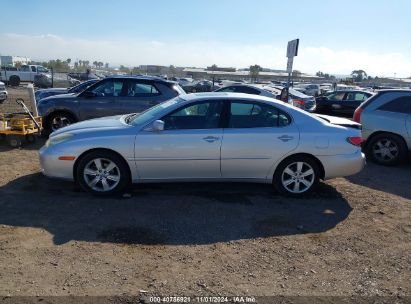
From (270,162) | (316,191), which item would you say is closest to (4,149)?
(270,162)

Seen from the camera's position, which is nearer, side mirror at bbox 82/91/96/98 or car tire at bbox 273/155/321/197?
car tire at bbox 273/155/321/197

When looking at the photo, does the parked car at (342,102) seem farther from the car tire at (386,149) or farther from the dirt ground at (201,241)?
the dirt ground at (201,241)

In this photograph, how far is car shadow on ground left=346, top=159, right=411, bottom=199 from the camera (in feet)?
21.5

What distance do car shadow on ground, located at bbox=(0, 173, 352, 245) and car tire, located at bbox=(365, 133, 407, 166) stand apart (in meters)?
2.83

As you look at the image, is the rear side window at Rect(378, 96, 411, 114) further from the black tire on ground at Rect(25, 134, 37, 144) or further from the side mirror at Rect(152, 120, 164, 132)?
the black tire on ground at Rect(25, 134, 37, 144)

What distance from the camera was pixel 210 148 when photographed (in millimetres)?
5398

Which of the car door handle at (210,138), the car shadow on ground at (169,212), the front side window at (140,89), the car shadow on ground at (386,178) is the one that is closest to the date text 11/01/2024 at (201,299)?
the car shadow on ground at (169,212)

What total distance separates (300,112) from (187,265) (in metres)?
3.00

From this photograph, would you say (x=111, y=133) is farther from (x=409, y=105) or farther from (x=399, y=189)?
(x=409, y=105)

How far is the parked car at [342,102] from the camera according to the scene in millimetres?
16203

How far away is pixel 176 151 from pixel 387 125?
5089mm

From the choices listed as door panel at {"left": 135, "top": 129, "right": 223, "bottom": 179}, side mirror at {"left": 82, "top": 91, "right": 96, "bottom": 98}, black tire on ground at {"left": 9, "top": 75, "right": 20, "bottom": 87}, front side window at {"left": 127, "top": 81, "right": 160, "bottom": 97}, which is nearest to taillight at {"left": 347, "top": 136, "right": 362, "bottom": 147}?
door panel at {"left": 135, "top": 129, "right": 223, "bottom": 179}

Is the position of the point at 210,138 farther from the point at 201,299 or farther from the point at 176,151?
the point at 201,299

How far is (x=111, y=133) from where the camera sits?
5398mm
